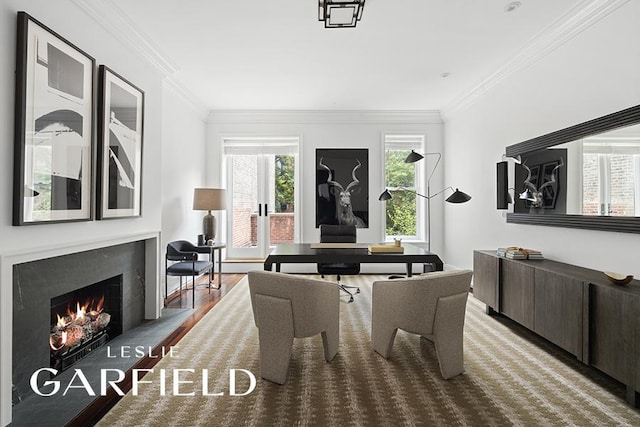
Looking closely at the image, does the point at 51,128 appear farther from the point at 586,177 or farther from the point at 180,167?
the point at 586,177

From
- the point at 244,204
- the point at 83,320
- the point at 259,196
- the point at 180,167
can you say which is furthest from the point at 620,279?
the point at 244,204

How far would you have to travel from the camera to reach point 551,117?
3252 millimetres

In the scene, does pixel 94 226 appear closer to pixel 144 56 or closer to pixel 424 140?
pixel 144 56

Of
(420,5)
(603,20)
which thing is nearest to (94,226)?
(420,5)

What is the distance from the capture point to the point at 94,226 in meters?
2.68

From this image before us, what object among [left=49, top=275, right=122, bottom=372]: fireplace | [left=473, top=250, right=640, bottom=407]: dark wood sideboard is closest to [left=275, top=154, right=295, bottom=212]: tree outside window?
[left=49, top=275, right=122, bottom=372]: fireplace

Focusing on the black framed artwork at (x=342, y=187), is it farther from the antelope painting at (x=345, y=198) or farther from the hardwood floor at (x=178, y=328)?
the hardwood floor at (x=178, y=328)

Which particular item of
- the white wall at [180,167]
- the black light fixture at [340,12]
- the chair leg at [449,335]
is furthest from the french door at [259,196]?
the chair leg at [449,335]

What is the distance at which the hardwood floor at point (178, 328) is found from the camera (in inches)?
75.4

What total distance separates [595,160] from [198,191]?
4.40 m

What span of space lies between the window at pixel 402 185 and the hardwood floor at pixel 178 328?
8.89 feet

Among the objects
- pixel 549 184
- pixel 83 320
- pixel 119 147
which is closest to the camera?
pixel 83 320

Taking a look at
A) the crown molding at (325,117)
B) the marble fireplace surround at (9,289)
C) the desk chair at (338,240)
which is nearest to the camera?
the marble fireplace surround at (9,289)

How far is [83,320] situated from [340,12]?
10.1 ft
